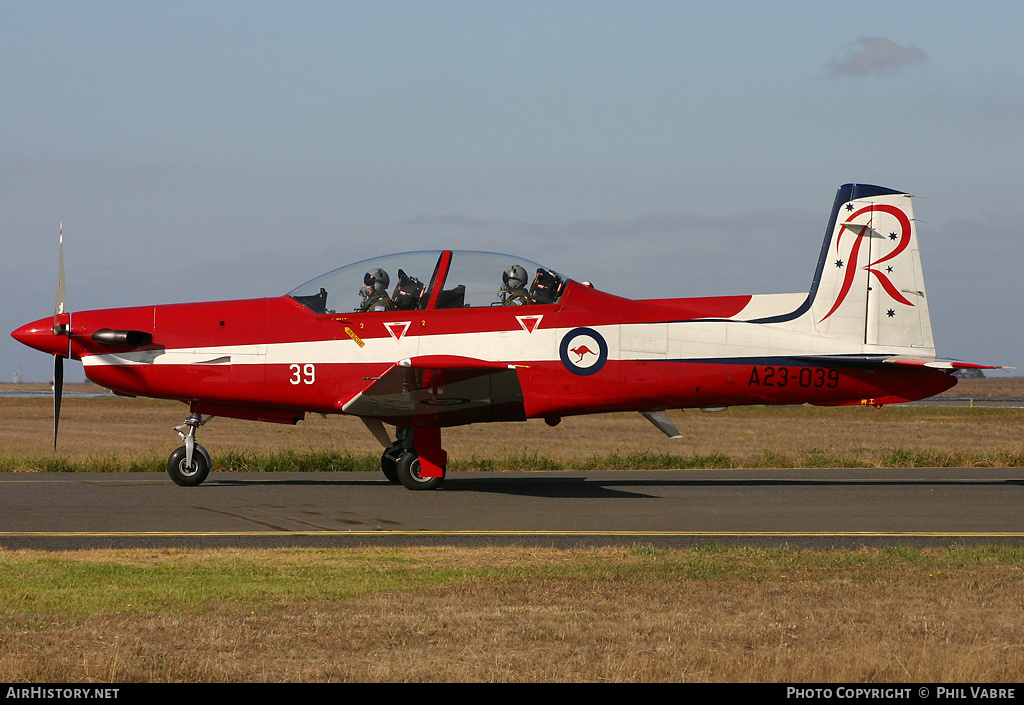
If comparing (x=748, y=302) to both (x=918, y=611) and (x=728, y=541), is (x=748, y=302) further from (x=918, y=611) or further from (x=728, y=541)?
(x=918, y=611)

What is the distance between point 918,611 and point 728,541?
10.8ft

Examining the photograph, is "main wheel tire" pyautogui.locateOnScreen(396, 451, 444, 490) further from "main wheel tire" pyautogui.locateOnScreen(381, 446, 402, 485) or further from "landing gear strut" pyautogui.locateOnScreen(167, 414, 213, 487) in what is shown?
Result: "landing gear strut" pyautogui.locateOnScreen(167, 414, 213, 487)

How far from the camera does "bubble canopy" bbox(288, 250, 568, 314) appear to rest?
1342 centimetres

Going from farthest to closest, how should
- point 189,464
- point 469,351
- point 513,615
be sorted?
point 189,464 < point 469,351 < point 513,615

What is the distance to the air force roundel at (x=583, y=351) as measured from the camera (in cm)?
1367

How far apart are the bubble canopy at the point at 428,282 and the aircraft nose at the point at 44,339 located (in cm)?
303

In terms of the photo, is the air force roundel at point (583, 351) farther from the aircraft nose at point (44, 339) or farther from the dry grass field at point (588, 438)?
the aircraft nose at point (44, 339)

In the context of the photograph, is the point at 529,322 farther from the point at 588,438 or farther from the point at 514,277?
the point at 588,438

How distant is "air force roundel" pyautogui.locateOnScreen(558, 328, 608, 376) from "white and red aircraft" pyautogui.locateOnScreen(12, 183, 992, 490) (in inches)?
0.7

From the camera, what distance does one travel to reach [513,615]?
591 cm

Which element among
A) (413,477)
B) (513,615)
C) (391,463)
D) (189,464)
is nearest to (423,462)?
(413,477)

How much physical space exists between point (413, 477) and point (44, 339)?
16.6 feet

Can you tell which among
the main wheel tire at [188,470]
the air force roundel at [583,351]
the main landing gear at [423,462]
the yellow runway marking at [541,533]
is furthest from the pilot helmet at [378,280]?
the yellow runway marking at [541,533]
